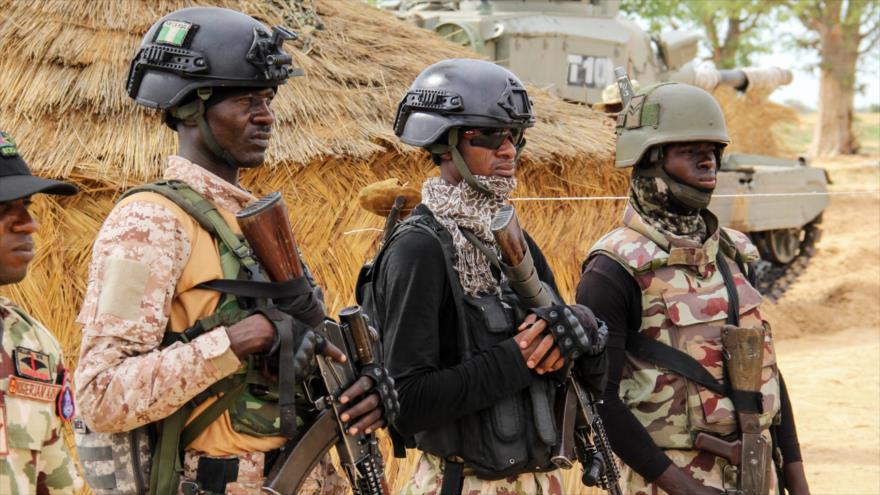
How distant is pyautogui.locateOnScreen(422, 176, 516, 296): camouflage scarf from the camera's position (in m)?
3.38

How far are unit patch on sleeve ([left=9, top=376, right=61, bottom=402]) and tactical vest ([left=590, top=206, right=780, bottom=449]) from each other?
176 cm

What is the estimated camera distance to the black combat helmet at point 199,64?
2.82m

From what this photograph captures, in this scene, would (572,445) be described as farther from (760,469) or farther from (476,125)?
(476,125)

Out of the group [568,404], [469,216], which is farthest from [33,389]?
[568,404]

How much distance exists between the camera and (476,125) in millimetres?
3500

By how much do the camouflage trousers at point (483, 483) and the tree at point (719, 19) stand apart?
24.7 metres

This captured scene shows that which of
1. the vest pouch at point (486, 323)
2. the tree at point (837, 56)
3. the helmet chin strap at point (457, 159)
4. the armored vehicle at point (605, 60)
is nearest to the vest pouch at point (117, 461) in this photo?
the vest pouch at point (486, 323)

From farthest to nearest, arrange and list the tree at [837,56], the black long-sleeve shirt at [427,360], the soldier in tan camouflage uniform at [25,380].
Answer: the tree at [837,56], the black long-sleeve shirt at [427,360], the soldier in tan camouflage uniform at [25,380]

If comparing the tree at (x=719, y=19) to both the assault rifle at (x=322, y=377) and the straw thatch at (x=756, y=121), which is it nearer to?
the straw thatch at (x=756, y=121)

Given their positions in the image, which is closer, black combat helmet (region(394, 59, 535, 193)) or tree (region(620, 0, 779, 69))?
black combat helmet (region(394, 59, 535, 193))

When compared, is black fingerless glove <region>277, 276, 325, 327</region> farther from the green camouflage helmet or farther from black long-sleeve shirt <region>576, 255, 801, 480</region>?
the green camouflage helmet

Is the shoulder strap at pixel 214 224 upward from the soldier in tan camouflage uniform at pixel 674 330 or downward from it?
upward

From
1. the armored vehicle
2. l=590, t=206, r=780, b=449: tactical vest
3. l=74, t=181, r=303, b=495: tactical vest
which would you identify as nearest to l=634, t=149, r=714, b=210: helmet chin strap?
l=590, t=206, r=780, b=449: tactical vest

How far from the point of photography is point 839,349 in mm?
13656
